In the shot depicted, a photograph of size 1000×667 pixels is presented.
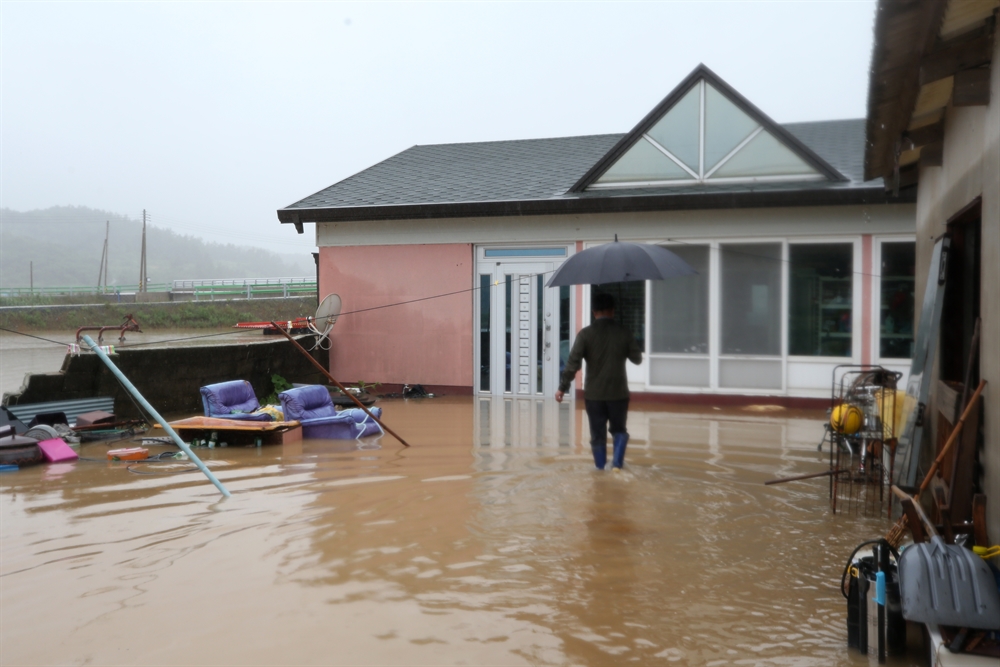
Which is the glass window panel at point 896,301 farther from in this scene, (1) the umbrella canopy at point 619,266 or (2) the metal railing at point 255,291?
(2) the metal railing at point 255,291

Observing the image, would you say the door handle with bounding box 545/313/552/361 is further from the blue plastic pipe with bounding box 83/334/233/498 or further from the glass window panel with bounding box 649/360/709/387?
the blue plastic pipe with bounding box 83/334/233/498

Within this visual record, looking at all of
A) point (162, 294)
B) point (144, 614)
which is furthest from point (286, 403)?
point (162, 294)

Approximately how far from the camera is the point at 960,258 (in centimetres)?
667

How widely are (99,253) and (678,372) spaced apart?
5064 inches

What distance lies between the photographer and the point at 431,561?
18.7 ft

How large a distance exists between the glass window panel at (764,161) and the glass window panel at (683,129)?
581 millimetres

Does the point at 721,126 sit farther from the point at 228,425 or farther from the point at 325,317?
the point at 228,425

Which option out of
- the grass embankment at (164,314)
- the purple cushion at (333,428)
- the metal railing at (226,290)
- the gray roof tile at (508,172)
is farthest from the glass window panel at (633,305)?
the metal railing at (226,290)

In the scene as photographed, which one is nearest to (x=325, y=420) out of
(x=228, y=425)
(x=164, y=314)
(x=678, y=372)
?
(x=228, y=425)

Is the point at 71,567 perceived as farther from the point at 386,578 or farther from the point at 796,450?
the point at 796,450

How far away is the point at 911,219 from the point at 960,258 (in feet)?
21.6

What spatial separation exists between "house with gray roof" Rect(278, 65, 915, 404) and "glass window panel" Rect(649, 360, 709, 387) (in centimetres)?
2

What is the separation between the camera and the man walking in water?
8.07 m

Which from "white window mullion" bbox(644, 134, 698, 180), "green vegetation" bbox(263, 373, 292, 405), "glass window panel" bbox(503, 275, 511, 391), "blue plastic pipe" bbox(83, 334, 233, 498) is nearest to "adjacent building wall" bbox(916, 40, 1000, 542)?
"blue plastic pipe" bbox(83, 334, 233, 498)
